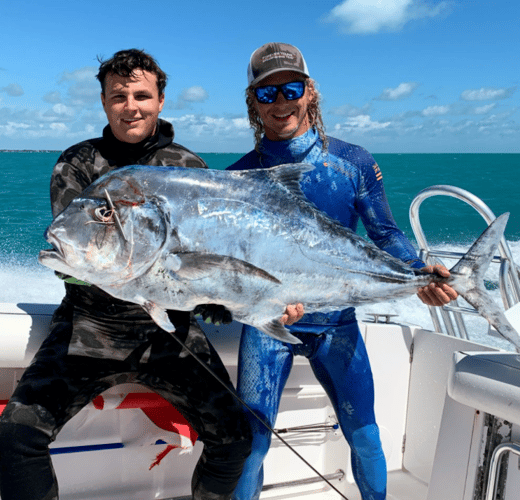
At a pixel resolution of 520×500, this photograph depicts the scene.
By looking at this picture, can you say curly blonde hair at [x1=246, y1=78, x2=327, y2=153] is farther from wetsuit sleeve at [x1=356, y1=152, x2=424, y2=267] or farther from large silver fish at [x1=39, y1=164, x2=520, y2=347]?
large silver fish at [x1=39, y1=164, x2=520, y2=347]

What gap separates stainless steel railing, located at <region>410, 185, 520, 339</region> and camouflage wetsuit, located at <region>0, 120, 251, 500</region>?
4.76ft

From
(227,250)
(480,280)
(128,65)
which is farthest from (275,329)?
(128,65)

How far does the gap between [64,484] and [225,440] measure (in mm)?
1058

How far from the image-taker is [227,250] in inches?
67.9

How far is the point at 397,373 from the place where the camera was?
3.30 meters

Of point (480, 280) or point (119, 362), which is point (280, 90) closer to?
point (480, 280)

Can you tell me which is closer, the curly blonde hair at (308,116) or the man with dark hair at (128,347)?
the man with dark hair at (128,347)

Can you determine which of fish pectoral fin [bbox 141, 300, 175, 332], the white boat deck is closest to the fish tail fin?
the white boat deck

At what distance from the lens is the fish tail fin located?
2.02 m

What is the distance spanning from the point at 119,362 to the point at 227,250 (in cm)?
76

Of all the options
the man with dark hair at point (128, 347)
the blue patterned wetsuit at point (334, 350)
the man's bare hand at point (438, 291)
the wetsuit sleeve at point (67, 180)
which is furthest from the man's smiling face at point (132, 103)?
the man's bare hand at point (438, 291)

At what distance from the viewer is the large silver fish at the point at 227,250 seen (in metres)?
1.60

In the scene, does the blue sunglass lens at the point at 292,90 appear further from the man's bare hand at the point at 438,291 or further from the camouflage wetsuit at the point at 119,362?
the man's bare hand at the point at 438,291

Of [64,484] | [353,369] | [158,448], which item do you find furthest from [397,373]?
[64,484]
